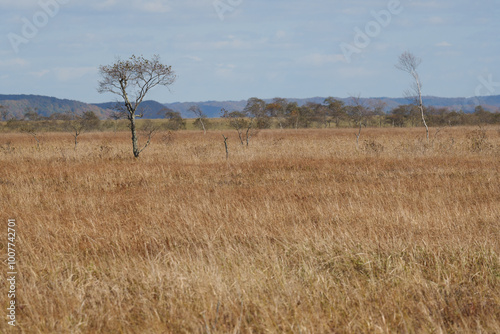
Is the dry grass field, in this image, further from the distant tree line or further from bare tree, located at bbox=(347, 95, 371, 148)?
the distant tree line

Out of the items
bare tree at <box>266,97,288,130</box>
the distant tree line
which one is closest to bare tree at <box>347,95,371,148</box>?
the distant tree line

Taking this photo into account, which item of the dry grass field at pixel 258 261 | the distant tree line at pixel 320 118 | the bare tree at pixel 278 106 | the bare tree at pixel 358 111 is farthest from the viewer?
the bare tree at pixel 278 106

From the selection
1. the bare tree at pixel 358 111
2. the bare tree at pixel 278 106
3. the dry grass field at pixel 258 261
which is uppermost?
the bare tree at pixel 278 106

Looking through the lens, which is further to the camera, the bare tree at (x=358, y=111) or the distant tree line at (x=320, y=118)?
the distant tree line at (x=320, y=118)

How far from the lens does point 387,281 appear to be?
3.65 metres

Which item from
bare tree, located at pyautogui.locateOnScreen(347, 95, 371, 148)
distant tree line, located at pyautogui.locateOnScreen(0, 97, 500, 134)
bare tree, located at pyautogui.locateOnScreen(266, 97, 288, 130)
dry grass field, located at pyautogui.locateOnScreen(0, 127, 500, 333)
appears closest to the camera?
dry grass field, located at pyautogui.locateOnScreen(0, 127, 500, 333)

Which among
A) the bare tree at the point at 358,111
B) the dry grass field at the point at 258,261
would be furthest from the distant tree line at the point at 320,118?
the dry grass field at the point at 258,261

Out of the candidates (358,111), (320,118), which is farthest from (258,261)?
(320,118)

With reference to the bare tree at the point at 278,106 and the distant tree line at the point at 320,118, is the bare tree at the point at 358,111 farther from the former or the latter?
the bare tree at the point at 278,106

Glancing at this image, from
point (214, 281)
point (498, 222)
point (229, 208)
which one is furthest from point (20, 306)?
point (498, 222)

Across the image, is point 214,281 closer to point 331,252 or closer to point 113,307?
point 113,307

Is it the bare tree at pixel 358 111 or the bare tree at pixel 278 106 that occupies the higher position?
the bare tree at pixel 278 106

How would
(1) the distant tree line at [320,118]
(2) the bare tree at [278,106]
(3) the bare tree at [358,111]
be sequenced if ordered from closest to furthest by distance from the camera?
(3) the bare tree at [358,111]
(1) the distant tree line at [320,118]
(2) the bare tree at [278,106]

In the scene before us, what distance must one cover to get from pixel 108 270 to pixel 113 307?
41.8 inches
